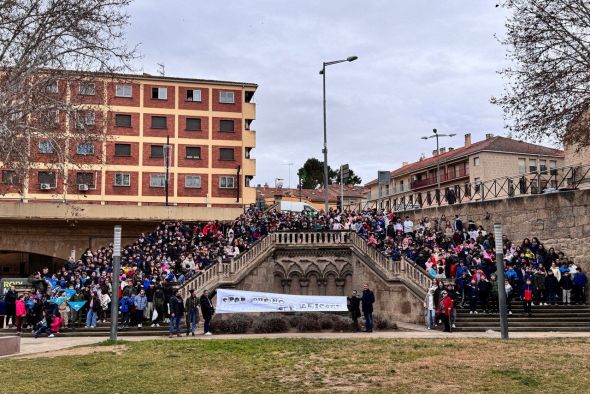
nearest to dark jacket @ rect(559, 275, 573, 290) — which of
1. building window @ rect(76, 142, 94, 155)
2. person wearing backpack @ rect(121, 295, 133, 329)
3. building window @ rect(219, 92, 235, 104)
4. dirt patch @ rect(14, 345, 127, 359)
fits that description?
person wearing backpack @ rect(121, 295, 133, 329)

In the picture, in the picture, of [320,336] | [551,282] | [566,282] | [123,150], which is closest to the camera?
[320,336]

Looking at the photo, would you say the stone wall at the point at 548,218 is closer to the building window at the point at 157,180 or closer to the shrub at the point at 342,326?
the shrub at the point at 342,326

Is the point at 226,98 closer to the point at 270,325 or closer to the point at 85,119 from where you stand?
the point at 270,325

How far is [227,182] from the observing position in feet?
172

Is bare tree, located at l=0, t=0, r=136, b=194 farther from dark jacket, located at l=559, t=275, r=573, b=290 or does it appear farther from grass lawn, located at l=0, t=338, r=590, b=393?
dark jacket, located at l=559, t=275, r=573, b=290

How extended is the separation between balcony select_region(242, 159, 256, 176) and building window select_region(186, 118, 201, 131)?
5165 millimetres

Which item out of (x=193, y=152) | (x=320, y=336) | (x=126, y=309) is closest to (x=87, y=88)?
(x=126, y=309)

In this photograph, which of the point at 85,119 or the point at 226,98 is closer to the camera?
the point at 85,119

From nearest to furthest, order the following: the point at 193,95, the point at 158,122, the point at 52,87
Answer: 1. the point at 52,87
2. the point at 158,122
3. the point at 193,95

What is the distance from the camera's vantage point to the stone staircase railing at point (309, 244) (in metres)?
25.9

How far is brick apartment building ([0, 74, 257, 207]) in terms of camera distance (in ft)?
165

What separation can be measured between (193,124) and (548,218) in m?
32.4

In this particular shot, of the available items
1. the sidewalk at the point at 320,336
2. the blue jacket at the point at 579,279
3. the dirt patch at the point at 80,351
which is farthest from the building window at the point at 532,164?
the dirt patch at the point at 80,351

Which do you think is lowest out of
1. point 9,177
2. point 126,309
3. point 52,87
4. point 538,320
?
point 538,320
